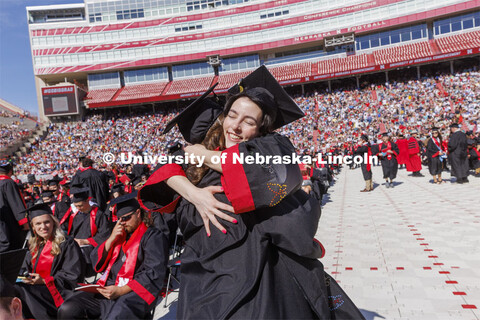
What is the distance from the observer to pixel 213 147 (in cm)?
156

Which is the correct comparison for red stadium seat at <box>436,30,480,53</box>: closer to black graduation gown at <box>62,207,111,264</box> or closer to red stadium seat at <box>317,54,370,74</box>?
red stadium seat at <box>317,54,370,74</box>

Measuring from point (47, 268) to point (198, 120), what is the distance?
3083 mm

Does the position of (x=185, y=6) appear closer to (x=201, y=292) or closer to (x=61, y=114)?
(x=61, y=114)

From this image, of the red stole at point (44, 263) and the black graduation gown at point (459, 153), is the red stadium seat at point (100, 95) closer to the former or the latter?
the black graduation gown at point (459, 153)

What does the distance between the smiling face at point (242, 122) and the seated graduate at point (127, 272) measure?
221 centimetres

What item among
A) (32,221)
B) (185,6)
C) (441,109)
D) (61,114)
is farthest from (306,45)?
(32,221)

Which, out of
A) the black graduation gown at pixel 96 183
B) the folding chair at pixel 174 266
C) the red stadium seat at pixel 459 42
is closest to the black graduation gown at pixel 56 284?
the folding chair at pixel 174 266

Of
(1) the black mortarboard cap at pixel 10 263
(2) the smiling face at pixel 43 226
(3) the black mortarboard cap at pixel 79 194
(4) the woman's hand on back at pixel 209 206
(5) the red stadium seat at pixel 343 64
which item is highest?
(5) the red stadium seat at pixel 343 64

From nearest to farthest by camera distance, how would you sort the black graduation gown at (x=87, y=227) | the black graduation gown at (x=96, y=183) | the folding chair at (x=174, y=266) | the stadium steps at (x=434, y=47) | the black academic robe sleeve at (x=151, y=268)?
the black academic robe sleeve at (x=151, y=268), the folding chair at (x=174, y=266), the black graduation gown at (x=87, y=227), the black graduation gown at (x=96, y=183), the stadium steps at (x=434, y=47)

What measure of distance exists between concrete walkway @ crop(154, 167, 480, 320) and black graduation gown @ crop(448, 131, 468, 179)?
125 cm

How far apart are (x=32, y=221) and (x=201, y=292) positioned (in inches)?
136

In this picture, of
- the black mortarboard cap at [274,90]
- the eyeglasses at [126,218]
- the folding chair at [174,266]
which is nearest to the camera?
the black mortarboard cap at [274,90]

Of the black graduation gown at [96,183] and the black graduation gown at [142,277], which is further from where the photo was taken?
the black graduation gown at [96,183]

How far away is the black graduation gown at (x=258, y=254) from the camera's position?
47.8 inches
